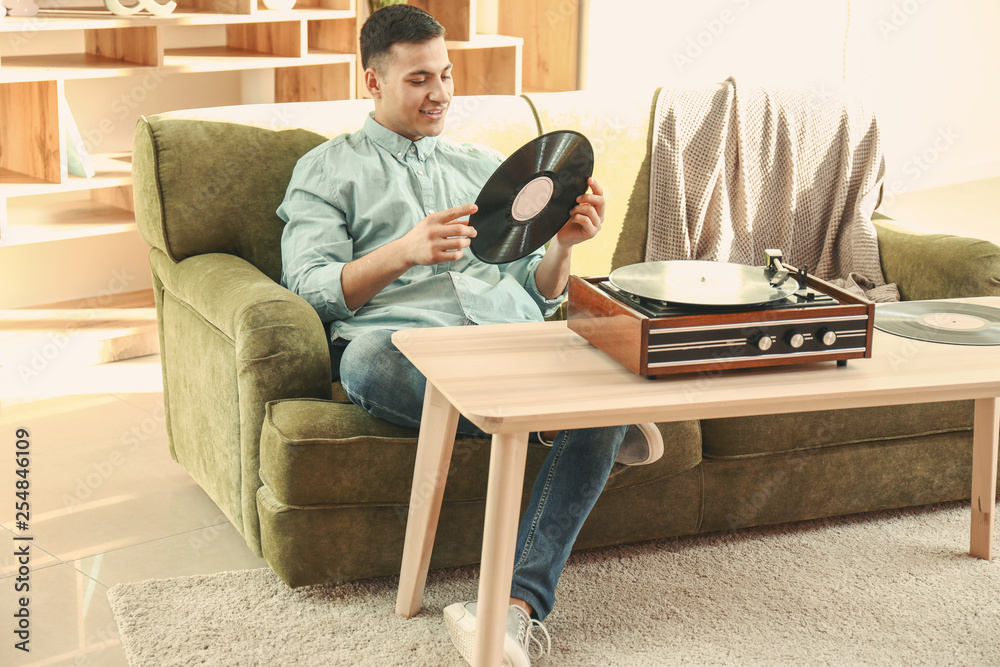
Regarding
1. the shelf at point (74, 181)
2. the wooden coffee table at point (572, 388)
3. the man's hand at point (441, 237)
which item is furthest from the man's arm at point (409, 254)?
the shelf at point (74, 181)

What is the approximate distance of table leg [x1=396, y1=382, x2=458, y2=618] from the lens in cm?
169

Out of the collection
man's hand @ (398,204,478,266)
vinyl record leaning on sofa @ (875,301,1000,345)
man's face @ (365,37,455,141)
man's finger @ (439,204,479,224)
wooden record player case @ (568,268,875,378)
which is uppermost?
man's face @ (365,37,455,141)

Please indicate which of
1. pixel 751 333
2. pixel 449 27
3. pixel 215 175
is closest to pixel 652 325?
pixel 751 333

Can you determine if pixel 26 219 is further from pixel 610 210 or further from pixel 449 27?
pixel 610 210

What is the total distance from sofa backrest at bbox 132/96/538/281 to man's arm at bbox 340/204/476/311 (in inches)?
15.1

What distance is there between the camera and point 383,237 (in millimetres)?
2049

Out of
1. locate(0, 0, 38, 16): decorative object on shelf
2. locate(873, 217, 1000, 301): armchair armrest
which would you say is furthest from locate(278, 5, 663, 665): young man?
locate(0, 0, 38, 16): decorative object on shelf

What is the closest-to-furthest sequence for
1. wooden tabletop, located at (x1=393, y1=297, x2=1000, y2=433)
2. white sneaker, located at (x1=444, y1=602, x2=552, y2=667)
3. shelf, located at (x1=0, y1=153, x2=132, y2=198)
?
wooden tabletop, located at (x1=393, y1=297, x2=1000, y2=433), white sneaker, located at (x1=444, y1=602, x2=552, y2=667), shelf, located at (x1=0, y1=153, x2=132, y2=198)

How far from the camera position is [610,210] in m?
2.55

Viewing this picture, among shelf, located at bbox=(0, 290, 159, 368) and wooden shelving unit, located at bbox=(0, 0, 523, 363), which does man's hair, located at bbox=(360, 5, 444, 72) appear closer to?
wooden shelving unit, located at bbox=(0, 0, 523, 363)

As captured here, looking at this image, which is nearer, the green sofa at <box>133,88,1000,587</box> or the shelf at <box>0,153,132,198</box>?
the green sofa at <box>133,88,1000,587</box>

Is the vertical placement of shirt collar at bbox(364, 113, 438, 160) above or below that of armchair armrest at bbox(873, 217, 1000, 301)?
above

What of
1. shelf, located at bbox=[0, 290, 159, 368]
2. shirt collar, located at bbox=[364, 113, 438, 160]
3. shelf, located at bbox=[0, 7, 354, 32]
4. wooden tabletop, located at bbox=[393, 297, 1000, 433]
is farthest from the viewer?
shelf, located at bbox=[0, 290, 159, 368]

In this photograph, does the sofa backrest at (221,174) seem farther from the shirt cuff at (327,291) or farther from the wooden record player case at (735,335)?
the wooden record player case at (735,335)
